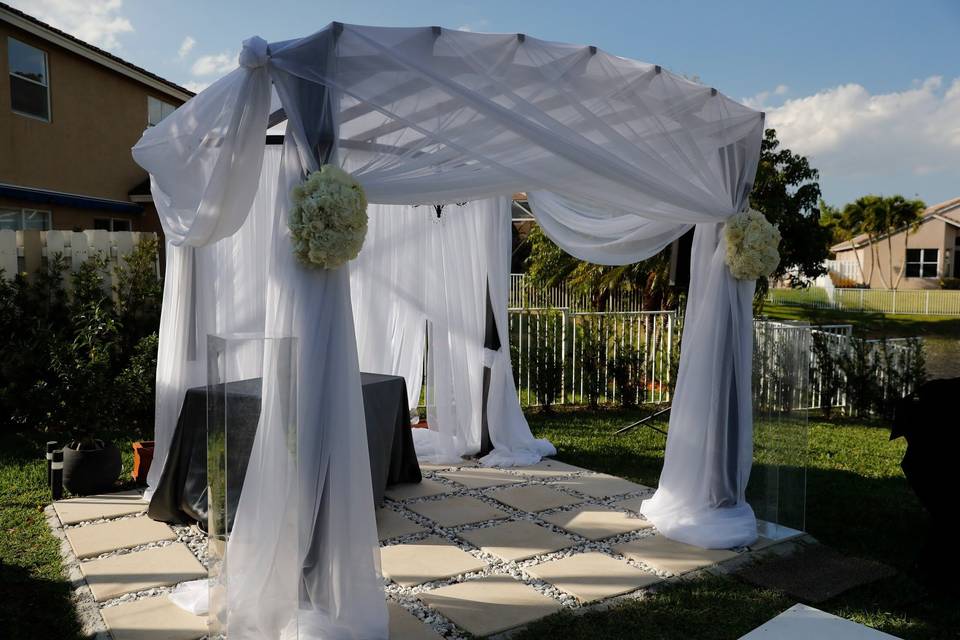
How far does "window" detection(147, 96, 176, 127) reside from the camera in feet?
42.9

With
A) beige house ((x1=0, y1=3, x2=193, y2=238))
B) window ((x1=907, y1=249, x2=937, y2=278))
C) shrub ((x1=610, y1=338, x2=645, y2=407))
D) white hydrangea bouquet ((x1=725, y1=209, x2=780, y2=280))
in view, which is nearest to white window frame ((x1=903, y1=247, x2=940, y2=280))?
window ((x1=907, y1=249, x2=937, y2=278))

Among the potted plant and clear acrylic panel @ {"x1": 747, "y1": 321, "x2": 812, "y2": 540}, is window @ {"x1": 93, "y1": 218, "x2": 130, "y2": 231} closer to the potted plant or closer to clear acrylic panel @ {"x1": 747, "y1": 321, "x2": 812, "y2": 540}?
the potted plant

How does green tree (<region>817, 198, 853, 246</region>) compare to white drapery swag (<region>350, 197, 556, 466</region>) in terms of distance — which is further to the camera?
green tree (<region>817, 198, 853, 246</region>)

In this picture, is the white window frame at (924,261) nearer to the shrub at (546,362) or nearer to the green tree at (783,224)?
the green tree at (783,224)

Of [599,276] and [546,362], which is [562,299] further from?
[546,362]

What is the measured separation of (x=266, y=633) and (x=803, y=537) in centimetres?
316

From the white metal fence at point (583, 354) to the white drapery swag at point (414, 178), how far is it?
3.68m

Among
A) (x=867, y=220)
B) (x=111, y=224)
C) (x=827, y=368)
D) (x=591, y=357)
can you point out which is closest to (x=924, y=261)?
(x=867, y=220)

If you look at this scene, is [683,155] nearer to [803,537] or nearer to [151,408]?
[803,537]

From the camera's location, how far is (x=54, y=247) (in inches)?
278

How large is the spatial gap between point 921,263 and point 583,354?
1135 inches

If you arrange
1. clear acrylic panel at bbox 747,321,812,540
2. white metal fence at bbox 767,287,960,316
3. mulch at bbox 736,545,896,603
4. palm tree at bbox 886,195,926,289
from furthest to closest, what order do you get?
palm tree at bbox 886,195,926,289, white metal fence at bbox 767,287,960,316, clear acrylic panel at bbox 747,321,812,540, mulch at bbox 736,545,896,603

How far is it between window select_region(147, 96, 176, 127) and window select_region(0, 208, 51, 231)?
9.45 feet

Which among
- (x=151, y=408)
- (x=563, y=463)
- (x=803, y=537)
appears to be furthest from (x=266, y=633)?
(x=151, y=408)
